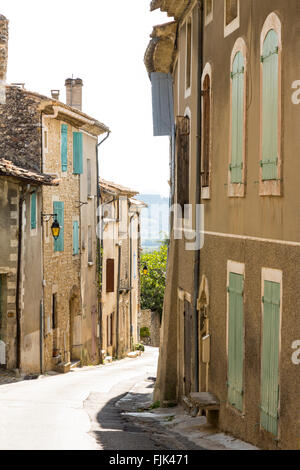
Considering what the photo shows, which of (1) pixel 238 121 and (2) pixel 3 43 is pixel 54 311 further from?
(1) pixel 238 121

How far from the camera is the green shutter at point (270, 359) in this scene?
8.91m

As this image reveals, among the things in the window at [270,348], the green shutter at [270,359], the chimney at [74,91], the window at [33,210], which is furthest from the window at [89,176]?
the green shutter at [270,359]

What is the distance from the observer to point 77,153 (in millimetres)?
29516

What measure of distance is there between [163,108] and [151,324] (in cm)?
3775

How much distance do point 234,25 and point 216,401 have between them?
5.09m

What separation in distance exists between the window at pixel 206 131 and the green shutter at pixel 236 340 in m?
2.60

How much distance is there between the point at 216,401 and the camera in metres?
11.9

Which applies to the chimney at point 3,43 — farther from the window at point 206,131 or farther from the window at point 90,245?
the window at point 206,131

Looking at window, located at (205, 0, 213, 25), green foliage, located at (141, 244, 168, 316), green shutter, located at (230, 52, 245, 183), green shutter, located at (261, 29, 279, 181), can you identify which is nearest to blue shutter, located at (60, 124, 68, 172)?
window, located at (205, 0, 213, 25)

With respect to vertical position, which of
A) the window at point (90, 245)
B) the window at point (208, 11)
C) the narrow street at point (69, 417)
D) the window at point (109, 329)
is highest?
the window at point (208, 11)

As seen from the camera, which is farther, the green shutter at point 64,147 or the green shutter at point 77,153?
the green shutter at point 77,153

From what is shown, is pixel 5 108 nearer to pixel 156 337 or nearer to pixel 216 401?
pixel 216 401

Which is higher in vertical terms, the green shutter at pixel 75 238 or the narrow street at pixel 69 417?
the green shutter at pixel 75 238

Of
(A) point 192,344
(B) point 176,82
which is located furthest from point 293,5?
(B) point 176,82
